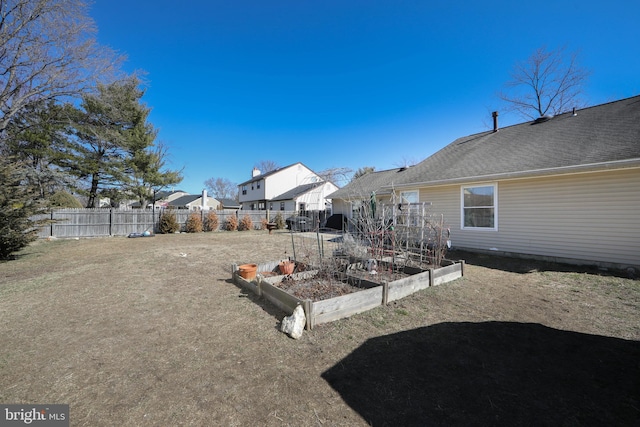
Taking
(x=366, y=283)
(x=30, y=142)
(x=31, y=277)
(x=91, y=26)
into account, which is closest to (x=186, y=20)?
(x=91, y=26)

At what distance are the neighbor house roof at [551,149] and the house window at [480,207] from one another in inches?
25.6

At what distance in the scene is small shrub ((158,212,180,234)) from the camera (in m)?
16.1

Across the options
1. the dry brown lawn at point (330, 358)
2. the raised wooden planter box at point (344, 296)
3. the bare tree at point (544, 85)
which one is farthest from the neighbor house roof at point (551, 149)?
the bare tree at point (544, 85)

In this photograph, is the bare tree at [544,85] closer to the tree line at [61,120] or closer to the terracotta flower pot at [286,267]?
the terracotta flower pot at [286,267]

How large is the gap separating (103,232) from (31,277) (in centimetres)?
1082

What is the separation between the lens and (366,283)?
15.1ft

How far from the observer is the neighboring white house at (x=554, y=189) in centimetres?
620

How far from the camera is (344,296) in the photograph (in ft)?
12.1

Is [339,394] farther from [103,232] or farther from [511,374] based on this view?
[103,232]

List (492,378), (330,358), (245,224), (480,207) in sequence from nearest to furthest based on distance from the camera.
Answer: (492,378), (330,358), (480,207), (245,224)

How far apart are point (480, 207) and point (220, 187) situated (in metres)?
57.7

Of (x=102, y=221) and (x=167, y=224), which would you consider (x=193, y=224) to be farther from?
(x=102, y=221)

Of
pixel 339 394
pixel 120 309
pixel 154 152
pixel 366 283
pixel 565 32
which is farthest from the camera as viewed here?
pixel 154 152

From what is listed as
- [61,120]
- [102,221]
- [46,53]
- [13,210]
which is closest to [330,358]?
[13,210]
